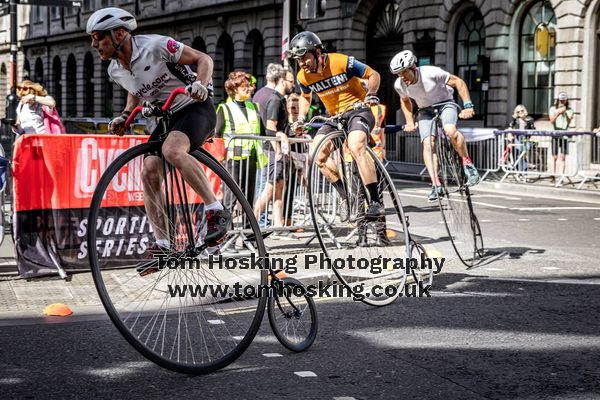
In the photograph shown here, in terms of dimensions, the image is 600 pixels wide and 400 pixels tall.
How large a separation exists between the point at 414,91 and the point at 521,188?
11113 millimetres

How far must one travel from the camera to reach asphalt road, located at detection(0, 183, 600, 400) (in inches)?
196

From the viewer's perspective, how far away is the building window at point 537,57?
27.7m

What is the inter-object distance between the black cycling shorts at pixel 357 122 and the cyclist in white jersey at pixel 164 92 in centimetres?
228

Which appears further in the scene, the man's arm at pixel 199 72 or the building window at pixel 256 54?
the building window at pixel 256 54

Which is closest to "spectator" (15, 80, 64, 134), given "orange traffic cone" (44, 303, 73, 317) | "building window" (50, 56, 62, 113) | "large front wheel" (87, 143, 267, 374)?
"orange traffic cone" (44, 303, 73, 317)

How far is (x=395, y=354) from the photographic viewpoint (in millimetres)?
5797

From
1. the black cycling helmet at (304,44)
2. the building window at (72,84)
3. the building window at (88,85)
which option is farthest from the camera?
the building window at (72,84)

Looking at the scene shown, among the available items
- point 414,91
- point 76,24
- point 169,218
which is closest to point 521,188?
point 414,91

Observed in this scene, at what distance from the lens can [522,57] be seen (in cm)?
2892

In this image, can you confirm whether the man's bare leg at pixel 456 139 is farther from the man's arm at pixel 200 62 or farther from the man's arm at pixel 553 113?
the man's arm at pixel 553 113

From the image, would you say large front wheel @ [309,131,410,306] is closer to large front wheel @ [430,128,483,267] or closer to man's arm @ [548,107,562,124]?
large front wheel @ [430,128,483,267]

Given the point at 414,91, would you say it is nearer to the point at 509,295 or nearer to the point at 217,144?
the point at 217,144

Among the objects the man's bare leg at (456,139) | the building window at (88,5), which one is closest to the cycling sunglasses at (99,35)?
the man's bare leg at (456,139)

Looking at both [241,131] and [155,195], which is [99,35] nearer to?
[155,195]
